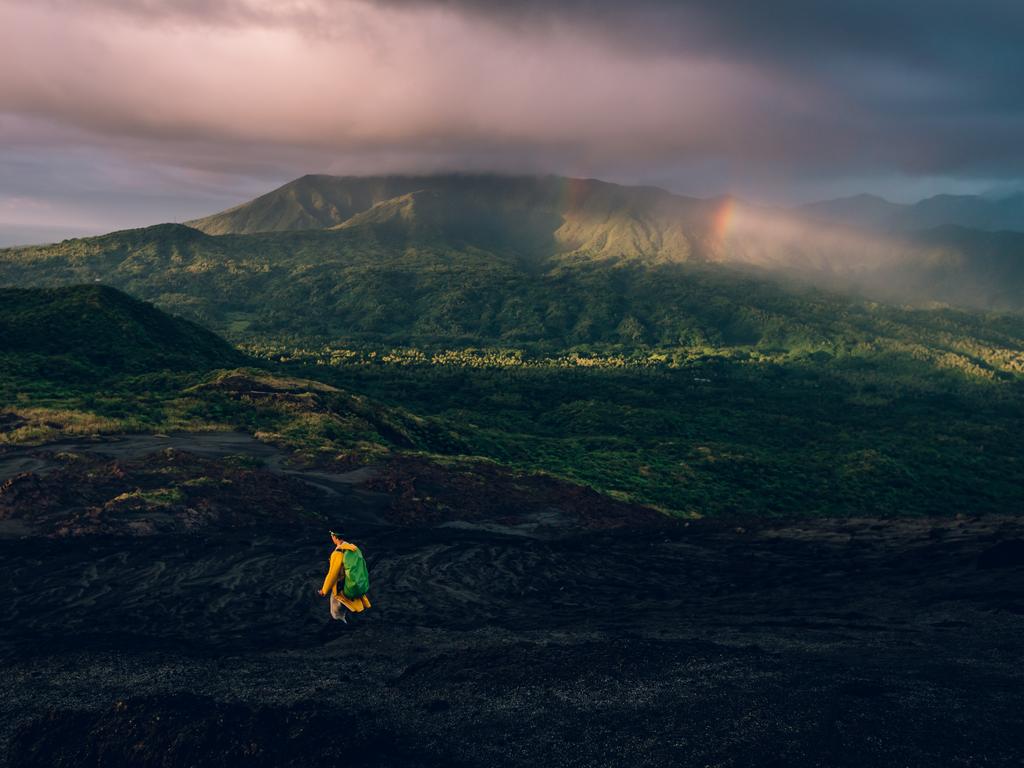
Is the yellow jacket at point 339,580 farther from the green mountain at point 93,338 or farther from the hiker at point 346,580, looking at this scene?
the green mountain at point 93,338

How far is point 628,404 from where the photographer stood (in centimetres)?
12406

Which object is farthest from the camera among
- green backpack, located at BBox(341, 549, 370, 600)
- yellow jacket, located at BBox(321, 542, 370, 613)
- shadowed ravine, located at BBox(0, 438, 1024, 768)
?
green backpack, located at BBox(341, 549, 370, 600)

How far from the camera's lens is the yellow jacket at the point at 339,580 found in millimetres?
19891

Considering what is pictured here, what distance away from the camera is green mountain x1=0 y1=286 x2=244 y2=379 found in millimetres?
78500

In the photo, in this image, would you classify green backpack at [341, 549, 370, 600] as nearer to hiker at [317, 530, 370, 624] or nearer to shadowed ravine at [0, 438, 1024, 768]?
hiker at [317, 530, 370, 624]

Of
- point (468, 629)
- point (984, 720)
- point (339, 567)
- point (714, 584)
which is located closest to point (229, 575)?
point (339, 567)

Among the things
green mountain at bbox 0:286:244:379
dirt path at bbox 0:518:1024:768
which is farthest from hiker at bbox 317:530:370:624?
green mountain at bbox 0:286:244:379

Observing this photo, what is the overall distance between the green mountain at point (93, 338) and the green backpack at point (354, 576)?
2701 inches

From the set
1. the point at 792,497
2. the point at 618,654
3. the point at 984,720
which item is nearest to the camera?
the point at 984,720

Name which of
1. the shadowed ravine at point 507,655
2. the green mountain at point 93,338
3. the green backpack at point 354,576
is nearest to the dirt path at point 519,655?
the shadowed ravine at point 507,655

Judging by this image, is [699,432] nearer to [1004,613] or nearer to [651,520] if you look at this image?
[651,520]

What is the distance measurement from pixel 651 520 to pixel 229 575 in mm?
30054

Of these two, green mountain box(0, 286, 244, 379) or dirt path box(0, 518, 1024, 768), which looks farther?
green mountain box(0, 286, 244, 379)

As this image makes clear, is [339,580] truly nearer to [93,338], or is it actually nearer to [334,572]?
[334,572]
